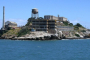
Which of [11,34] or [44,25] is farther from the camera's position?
[11,34]

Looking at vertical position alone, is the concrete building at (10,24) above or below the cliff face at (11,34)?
above

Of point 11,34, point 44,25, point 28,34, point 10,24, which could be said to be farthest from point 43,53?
point 10,24

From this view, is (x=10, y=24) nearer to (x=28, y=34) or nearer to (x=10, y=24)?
(x=10, y=24)

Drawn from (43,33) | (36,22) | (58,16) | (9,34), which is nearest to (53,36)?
(43,33)

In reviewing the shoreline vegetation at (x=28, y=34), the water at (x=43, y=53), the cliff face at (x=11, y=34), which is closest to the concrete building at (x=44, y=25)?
the shoreline vegetation at (x=28, y=34)

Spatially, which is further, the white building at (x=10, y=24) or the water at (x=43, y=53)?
the white building at (x=10, y=24)

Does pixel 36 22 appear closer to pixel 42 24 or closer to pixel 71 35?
pixel 42 24

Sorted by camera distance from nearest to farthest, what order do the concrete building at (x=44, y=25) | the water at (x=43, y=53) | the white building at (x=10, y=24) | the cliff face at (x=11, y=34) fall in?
the water at (x=43, y=53)
the concrete building at (x=44, y=25)
the cliff face at (x=11, y=34)
the white building at (x=10, y=24)

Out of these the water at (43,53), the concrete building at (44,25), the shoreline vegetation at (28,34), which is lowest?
the water at (43,53)

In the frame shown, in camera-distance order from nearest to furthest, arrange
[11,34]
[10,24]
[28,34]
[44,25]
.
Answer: [28,34]
[44,25]
[11,34]
[10,24]

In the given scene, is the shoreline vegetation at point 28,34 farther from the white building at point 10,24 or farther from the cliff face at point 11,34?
the white building at point 10,24

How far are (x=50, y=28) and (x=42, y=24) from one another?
185 inches

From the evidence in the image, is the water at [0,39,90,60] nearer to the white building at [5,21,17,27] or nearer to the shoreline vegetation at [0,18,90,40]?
the shoreline vegetation at [0,18,90,40]

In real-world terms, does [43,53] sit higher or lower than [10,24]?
lower
